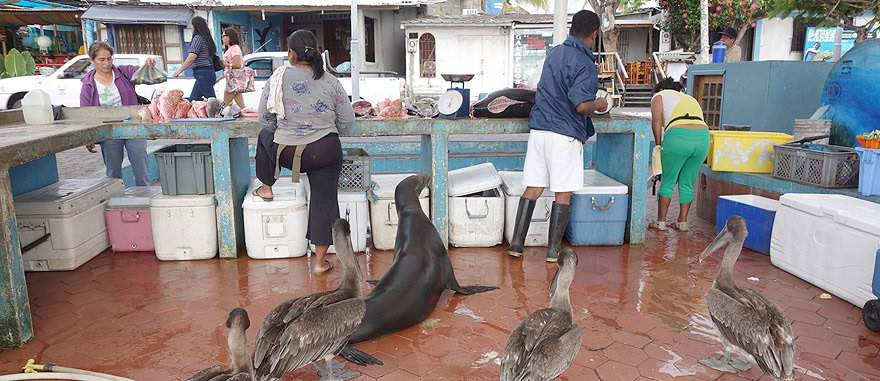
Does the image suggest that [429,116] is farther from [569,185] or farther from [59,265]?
[59,265]

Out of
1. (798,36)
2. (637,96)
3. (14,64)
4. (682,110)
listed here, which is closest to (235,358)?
(682,110)

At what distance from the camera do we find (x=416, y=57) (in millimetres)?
21062

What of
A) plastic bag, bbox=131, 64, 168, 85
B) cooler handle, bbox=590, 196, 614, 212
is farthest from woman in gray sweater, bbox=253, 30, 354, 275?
plastic bag, bbox=131, 64, 168, 85

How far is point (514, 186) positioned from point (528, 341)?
118 inches

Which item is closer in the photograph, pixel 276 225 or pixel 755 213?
pixel 276 225

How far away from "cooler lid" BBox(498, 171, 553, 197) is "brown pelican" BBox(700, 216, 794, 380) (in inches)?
83.4

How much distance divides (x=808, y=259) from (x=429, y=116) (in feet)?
11.3

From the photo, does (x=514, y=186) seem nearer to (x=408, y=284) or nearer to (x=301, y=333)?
(x=408, y=284)

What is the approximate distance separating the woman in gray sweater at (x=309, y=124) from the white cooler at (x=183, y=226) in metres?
0.82

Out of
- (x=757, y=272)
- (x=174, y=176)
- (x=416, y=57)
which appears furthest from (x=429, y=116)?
(x=416, y=57)

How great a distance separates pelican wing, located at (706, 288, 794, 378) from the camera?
2.89 m

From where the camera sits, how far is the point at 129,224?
552 centimetres

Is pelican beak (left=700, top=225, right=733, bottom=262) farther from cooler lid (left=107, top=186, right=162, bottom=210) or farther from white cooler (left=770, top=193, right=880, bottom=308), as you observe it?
cooler lid (left=107, top=186, right=162, bottom=210)

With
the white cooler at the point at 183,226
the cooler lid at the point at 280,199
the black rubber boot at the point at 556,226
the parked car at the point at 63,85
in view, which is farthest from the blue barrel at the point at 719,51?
the parked car at the point at 63,85
